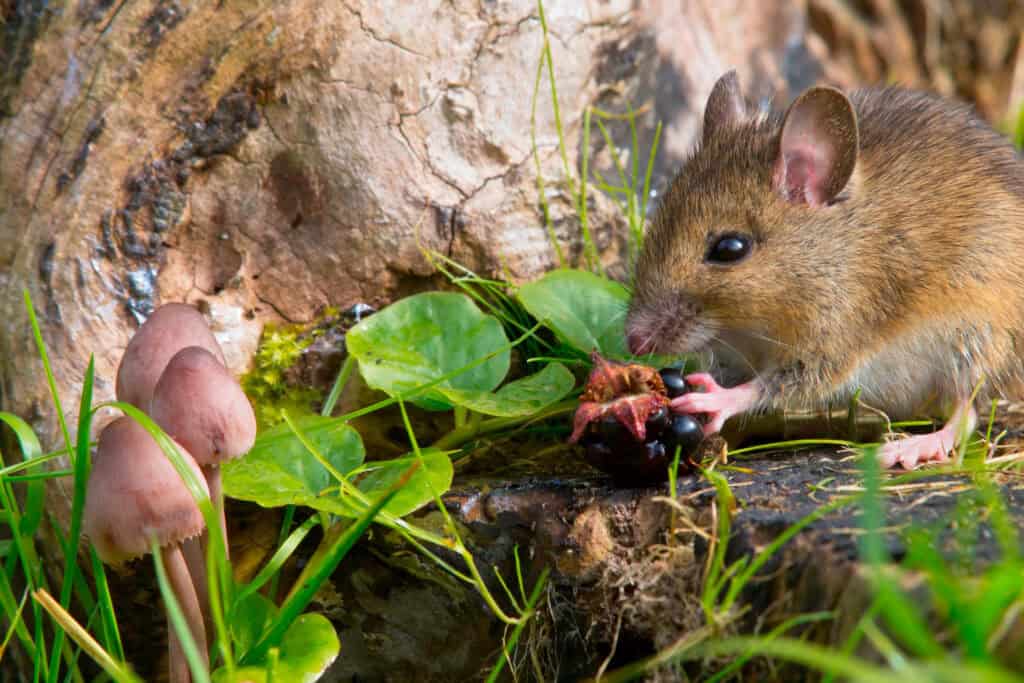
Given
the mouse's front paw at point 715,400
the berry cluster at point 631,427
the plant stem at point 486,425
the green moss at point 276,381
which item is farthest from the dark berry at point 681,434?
the green moss at point 276,381

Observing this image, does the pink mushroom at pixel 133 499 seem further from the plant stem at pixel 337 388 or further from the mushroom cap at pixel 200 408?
the plant stem at pixel 337 388

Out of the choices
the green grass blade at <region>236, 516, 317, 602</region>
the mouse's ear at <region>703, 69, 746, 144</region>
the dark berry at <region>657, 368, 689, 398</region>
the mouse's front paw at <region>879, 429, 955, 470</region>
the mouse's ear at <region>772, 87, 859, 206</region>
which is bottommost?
the mouse's front paw at <region>879, 429, 955, 470</region>

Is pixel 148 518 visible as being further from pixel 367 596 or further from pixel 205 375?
pixel 367 596

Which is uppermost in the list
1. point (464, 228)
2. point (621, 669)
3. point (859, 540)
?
point (464, 228)

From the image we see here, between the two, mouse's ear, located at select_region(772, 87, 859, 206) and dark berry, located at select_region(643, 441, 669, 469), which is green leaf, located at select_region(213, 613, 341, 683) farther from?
mouse's ear, located at select_region(772, 87, 859, 206)

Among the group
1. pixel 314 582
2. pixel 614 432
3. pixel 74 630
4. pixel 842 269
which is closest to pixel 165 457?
pixel 314 582

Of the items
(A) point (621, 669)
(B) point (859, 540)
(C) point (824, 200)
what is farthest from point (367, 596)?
(C) point (824, 200)

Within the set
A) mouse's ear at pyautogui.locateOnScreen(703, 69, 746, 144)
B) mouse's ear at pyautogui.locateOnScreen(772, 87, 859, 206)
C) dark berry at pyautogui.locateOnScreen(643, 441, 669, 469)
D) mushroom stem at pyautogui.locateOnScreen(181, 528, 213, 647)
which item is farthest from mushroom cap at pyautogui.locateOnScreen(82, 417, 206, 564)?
mouse's ear at pyautogui.locateOnScreen(703, 69, 746, 144)
